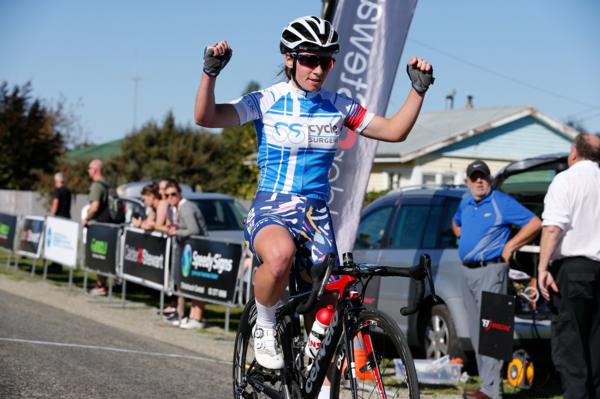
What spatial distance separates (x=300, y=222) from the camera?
192 inches

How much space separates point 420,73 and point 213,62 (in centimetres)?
110

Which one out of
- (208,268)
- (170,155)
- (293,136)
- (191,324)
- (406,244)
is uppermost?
(170,155)

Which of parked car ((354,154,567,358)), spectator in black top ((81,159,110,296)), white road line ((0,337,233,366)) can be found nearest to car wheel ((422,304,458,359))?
parked car ((354,154,567,358))

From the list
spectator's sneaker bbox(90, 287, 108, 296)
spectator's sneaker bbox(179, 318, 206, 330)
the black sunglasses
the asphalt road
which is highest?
the black sunglasses

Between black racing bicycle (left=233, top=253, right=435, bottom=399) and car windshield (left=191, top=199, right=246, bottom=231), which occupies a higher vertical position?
car windshield (left=191, top=199, right=246, bottom=231)

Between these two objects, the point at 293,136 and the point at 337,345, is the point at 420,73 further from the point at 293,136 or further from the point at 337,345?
the point at 337,345

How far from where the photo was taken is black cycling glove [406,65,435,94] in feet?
16.3

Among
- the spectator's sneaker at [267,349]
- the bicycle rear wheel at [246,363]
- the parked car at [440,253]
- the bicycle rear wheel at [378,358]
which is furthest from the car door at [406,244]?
the bicycle rear wheel at [378,358]

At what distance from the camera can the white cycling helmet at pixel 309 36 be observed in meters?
4.89

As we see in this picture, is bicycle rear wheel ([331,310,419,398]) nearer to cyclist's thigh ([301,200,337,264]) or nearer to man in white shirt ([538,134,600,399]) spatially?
cyclist's thigh ([301,200,337,264])

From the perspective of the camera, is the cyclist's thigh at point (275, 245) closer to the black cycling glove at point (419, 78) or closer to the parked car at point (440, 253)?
the black cycling glove at point (419, 78)

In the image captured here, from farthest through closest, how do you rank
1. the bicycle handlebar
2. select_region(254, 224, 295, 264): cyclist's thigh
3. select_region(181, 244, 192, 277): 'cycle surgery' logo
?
select_region(181, 244, 192, 277): 'cycle surgery' logo, select_region(254, 224, 295, 264): cyclist's thigh, the bicycle handlebar

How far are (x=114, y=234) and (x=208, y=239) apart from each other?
3.48 meters

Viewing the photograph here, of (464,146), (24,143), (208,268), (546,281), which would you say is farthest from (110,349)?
(24,143)
